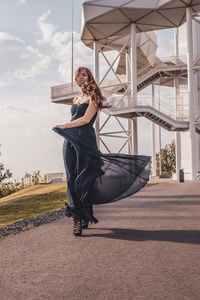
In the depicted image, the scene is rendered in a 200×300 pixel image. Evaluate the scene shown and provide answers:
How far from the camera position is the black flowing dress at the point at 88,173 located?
423 cm

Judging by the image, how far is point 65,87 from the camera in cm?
2525

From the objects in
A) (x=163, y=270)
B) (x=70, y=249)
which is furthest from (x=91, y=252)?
(x=163, y=270)

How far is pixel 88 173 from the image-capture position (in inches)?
168

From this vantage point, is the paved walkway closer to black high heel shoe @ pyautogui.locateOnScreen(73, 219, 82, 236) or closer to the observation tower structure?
black high heel shoe @ pyautogui.locateOnScreen(73, 219, 82, 236)

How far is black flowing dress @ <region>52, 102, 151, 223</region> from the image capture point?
4230 millimetres

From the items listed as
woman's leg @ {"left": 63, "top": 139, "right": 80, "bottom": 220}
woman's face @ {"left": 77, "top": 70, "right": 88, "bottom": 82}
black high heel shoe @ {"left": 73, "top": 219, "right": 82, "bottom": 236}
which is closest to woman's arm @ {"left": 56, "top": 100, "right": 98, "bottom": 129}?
woman's leg @ {"left": 63, "top": 139, "right": 80, "bottom": 220}

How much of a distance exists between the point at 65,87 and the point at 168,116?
28.7 ft

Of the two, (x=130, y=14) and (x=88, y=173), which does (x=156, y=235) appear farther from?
(x=130, y=14)

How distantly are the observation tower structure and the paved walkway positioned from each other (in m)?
17.2

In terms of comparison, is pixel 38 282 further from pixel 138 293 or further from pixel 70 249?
pixel 70 249

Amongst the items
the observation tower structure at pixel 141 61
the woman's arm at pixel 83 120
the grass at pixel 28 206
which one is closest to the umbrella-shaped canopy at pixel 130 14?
the observation tower structure at pixel 141 61

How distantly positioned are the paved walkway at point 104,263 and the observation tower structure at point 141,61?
1717cm

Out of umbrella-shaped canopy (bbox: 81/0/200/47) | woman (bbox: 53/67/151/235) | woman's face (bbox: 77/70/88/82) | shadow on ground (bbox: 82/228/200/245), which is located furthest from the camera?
umbrella-shaped canopy (bbox: 81/0/200/47)

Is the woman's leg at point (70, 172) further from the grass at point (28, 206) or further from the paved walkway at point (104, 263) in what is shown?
the grass at point (28, 206)
